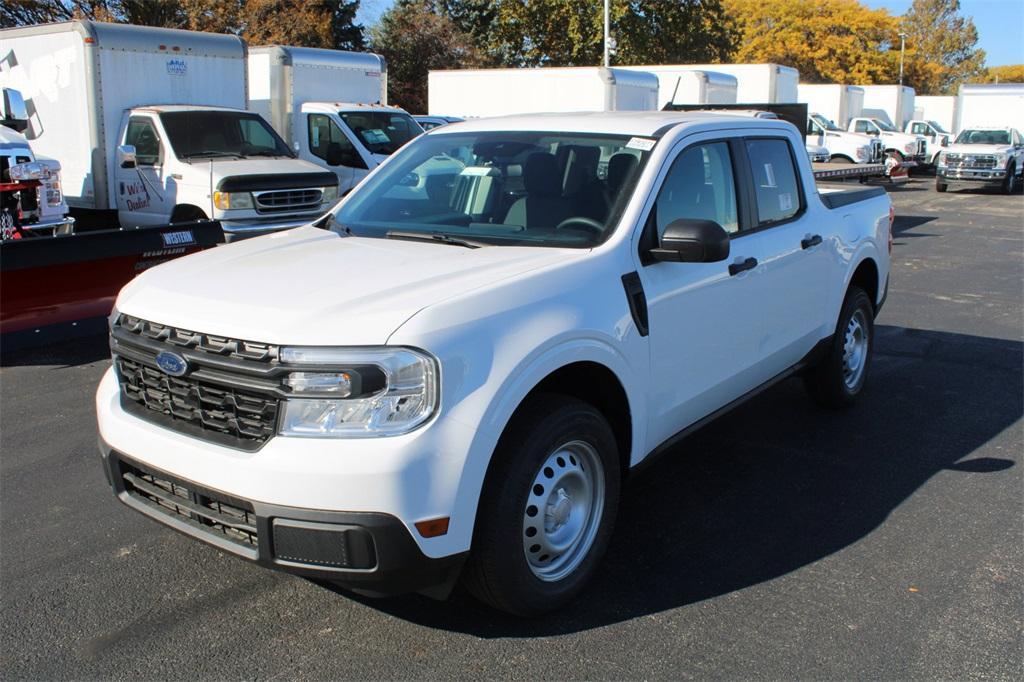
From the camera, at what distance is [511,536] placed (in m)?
3.31

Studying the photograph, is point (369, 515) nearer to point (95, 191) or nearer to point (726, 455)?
point (726, 455)

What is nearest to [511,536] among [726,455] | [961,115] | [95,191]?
[726,455]

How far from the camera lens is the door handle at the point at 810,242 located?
534 centimetres

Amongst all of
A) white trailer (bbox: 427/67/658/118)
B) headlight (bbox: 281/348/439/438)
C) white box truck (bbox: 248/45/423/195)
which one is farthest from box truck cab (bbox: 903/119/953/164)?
headlight (bbox: 281/348/439/438)

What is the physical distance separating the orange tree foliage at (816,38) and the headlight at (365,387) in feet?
225

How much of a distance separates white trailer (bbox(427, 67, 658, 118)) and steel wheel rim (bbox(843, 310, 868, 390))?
16.4 m

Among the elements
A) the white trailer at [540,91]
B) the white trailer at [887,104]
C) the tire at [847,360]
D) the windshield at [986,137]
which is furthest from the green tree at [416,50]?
the tire at [847,360]

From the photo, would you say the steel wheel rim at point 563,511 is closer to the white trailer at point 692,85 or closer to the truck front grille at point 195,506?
the truck front grille at point 195,506

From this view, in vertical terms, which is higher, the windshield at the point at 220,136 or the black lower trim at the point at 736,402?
the windshield at the point at 220,136

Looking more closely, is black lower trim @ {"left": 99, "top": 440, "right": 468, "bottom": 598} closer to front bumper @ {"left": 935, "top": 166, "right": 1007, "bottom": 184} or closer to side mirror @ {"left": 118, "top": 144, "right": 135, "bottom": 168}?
side mirror @ {"left": 118, "top": 144, "right": 135, "bottom": 168}

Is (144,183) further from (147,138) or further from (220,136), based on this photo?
(220,136)

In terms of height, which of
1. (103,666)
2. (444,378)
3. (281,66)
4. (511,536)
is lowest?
(103,666)

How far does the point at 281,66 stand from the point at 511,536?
593 inches

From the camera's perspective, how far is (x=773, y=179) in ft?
17.4
